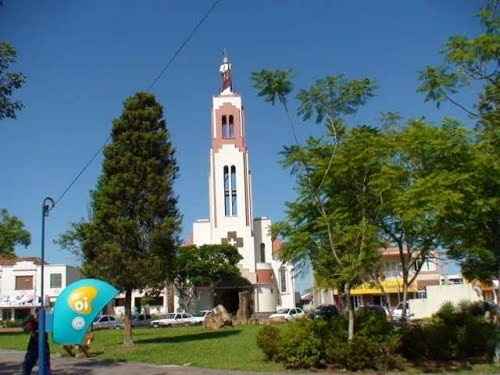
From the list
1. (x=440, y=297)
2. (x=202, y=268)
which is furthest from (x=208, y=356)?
(x=202, y=268)

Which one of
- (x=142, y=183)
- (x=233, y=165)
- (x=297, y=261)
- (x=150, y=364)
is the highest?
(x=233, y=165)

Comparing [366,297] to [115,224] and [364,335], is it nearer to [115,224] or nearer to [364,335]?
[115,224]

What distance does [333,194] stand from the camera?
1833 centimetres

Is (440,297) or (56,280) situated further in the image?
(56,280)

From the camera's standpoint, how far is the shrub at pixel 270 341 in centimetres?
1827

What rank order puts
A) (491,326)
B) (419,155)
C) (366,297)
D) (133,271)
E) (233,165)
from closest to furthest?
(419,155) → (491,326) → (133,271) → (366,297) → (233,165)

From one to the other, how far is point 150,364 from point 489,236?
11.0 meters

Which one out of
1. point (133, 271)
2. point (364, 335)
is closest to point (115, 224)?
point (133, 271)

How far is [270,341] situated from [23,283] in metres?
60.8

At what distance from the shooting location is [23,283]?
7262 centimetres

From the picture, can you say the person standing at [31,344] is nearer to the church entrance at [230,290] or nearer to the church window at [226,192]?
the church entrance at [230,290]

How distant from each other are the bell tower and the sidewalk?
172ft

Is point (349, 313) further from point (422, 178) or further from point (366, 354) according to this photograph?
point (422, 178)

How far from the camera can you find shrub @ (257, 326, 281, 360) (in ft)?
59.9
